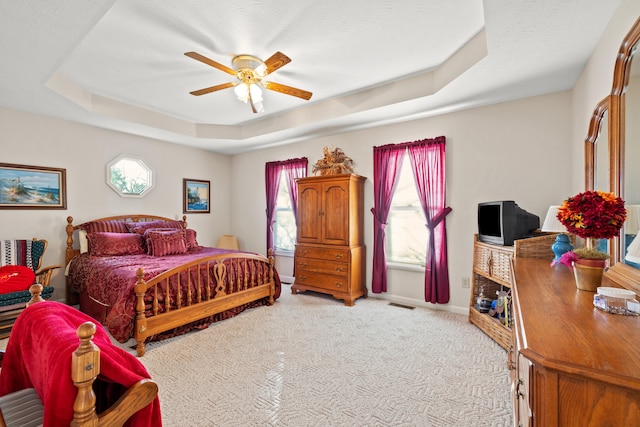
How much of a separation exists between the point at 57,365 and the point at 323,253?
3.45 meters

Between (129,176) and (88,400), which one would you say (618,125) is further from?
(129,176)

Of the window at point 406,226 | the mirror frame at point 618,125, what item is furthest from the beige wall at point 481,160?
the mirror frame at point 618,125

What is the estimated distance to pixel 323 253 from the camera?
4.17 meters

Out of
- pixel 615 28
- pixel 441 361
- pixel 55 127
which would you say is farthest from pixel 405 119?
pixel 55 127

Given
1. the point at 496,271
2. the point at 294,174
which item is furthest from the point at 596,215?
the point at 294,174

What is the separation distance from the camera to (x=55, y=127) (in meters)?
3.85

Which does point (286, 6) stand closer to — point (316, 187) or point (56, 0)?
point (56, 0)

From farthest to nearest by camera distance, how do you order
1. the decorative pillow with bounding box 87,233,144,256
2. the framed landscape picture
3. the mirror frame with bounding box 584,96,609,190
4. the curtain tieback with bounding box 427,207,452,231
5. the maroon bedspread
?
1. the decorative pillow with bounding box 87,233,144,256
2. the curtain tieback with bounding box 427,207,452,231
3. the framed landscape picture
4. the maroon bedspread
5. the mirror frame with bounding box 584,96,609,190

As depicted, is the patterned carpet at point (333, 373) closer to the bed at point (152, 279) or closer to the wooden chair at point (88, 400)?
the bed at point (152, 279)

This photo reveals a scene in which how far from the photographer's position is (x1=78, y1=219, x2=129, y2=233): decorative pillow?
400 centimetres

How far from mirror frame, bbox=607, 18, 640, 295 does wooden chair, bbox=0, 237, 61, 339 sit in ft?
15.2

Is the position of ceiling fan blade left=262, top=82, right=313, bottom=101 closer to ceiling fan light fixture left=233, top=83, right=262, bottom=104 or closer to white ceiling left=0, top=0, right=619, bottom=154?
ceiling fan light fixture left=233, top=83, right=262, bottom=104

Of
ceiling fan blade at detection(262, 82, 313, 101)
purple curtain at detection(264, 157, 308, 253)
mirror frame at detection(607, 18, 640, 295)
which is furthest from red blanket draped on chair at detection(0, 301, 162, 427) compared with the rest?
purple curtain at detection(264, 157, 308, 253)

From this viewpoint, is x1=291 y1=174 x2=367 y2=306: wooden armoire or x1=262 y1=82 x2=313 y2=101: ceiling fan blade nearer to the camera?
x1=262 y1=82 x2=313 y2=101: ceiling fan blade
